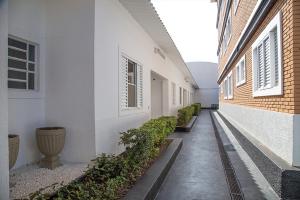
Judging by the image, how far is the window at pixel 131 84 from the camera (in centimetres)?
738

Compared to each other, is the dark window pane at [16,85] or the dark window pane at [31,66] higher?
the dark window pane at [31,66]

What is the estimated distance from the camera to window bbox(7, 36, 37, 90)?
5.01 metres

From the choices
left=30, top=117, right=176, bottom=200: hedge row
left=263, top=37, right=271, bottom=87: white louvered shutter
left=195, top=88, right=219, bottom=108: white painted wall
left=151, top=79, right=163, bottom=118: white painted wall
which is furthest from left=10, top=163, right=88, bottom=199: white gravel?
left=195, top=88, right=219, bottom=108: white painted wall

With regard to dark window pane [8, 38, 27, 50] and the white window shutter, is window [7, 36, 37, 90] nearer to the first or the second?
dark window pane [8, 38, 27, 50]

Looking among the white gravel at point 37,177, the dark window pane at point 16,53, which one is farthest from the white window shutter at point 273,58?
the dark window pane at point 16,53

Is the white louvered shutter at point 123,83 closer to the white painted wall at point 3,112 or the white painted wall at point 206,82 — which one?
the white painted wall at point 3,112

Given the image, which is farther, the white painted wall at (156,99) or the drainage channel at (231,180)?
the white painted wall at (156,99)

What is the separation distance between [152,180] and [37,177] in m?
1.85

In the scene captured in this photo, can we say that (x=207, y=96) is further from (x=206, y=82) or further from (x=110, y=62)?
(x=110, y=62)

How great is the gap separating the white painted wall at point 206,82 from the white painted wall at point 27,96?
38861mm

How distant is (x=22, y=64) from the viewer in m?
5.25

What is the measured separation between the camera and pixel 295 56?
13.0ft

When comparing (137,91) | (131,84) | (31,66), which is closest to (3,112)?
(31,66)

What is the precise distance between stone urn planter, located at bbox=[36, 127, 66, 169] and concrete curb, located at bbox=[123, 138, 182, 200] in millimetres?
1646
